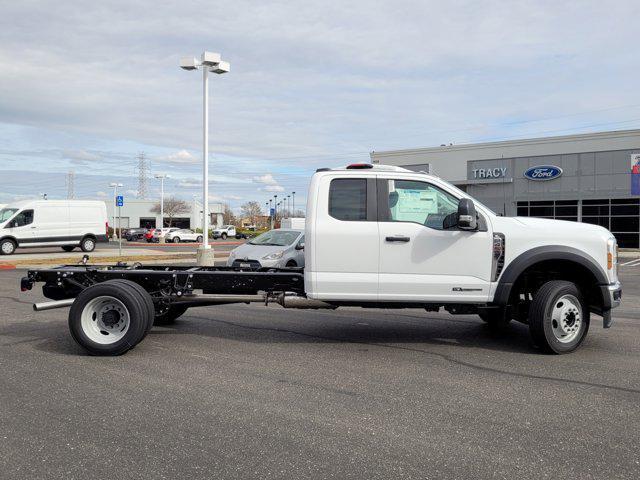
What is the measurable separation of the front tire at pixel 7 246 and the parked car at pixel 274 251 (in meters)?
16.8

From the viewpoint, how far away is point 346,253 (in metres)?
6.57

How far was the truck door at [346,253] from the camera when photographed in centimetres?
656

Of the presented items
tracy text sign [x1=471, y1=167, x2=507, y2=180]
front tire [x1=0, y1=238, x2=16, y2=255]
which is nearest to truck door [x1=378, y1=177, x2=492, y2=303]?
front tire [x1=0, y1=238, x2=16, y2=255]

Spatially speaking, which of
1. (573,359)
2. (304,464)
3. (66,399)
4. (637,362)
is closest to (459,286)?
(573,359)

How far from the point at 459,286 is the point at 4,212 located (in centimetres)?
2621

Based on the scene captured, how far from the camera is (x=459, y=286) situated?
21.5 ft

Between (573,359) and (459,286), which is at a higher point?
(459,286)

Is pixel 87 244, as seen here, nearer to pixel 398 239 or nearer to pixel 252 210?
pixel 398 239

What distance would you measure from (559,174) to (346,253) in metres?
31.7

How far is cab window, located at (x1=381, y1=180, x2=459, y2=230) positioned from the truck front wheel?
4.60ft

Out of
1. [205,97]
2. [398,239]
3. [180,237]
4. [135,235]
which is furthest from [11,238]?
[135,235]

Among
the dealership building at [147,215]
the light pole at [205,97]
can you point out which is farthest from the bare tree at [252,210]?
the light pole at [205,97]

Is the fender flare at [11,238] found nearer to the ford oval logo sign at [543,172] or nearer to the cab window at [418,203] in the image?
the cab window at [418,203]

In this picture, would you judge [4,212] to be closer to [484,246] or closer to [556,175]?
[484,246]
